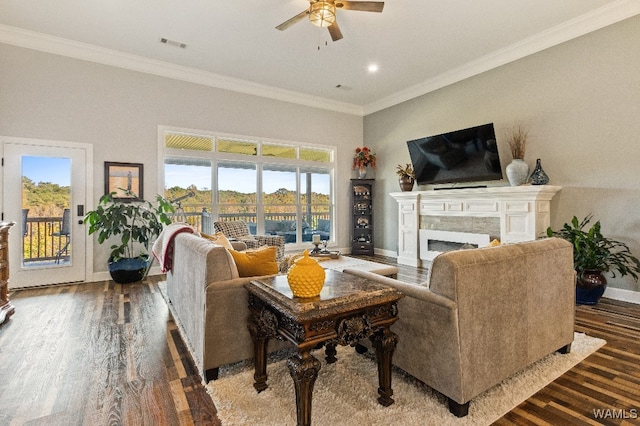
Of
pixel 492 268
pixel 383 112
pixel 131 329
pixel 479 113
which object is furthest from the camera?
pixel 383 112

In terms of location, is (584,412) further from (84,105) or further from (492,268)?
(84,105)

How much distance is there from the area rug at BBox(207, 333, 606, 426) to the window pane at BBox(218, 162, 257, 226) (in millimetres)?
3931

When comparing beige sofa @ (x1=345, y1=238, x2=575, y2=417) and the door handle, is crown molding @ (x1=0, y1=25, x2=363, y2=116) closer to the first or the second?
the door handle

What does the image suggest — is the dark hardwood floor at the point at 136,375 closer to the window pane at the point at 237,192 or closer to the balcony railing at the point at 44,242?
the balcony railing at the point at 44,242

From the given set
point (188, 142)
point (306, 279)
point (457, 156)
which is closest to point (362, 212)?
point (457, 156)

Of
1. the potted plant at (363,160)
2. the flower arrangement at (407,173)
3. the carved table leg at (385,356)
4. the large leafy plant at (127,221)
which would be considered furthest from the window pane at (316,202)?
the carved table leg at (385,356)

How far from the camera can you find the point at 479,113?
5.06m

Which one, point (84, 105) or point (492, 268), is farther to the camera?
point (84, 105)

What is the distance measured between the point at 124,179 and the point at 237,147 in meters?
1.93

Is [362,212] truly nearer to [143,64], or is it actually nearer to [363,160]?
[363,160]

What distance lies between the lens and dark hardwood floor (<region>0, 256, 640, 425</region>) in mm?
1665

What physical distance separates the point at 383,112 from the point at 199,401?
20.5ft

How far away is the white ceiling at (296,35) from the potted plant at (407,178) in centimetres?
151

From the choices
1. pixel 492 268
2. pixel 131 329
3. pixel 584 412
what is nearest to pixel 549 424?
pixel 584 412
